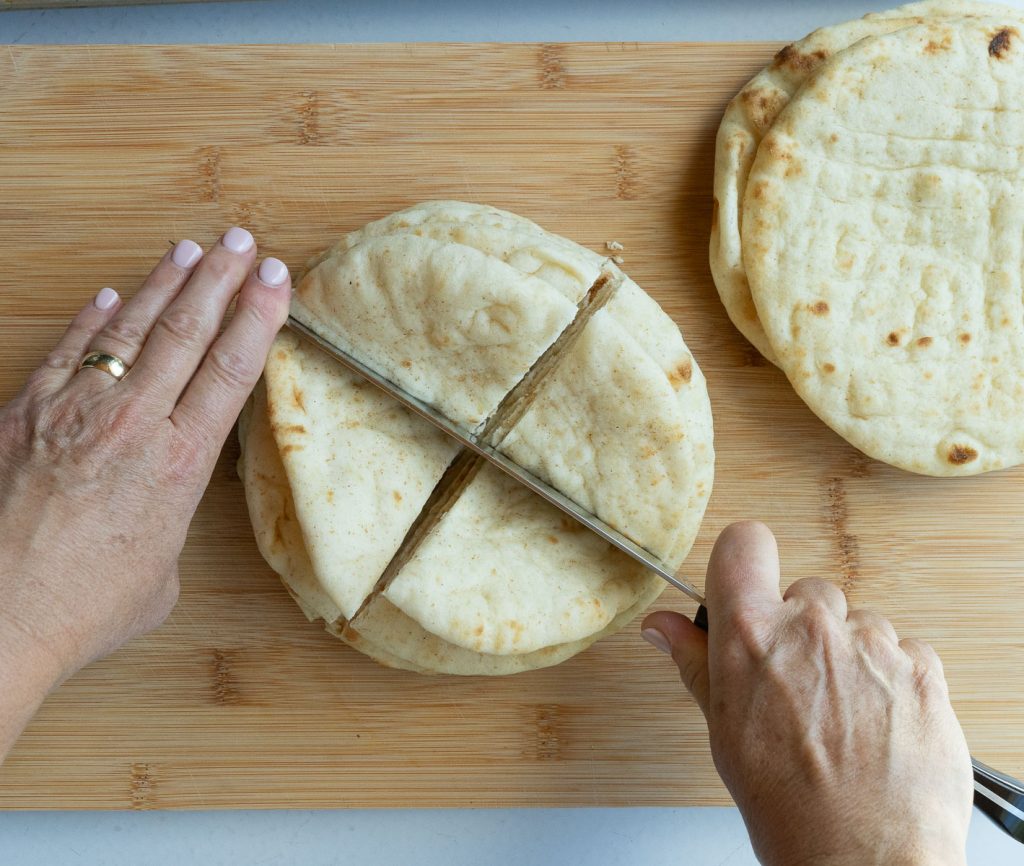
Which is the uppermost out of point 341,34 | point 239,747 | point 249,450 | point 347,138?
point 341,34

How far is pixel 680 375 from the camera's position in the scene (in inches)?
99.2

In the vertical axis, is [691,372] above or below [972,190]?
below

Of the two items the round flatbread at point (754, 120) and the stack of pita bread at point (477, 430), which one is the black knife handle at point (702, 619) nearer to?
the stack of pita bread at point (477, 430)

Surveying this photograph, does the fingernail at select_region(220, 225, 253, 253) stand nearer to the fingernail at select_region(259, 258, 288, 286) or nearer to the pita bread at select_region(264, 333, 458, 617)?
the fingernail at select_region(259, 258, 288, 286)

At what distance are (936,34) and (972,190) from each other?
443 millimetres

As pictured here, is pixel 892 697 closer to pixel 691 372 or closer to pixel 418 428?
pixel 691 372

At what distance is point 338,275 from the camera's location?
2461 millimetres

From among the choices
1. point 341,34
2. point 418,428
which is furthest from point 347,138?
point 418,428

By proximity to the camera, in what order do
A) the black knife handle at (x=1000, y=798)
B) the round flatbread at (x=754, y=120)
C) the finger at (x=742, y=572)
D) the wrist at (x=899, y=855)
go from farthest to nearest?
the round flatbread at (x=754, y=120), the black knife handle at (x=1000, y=798), the finger at (x=742, y=572), the wrist at (x=899, y=855)

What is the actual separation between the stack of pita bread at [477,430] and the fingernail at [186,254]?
1.01ft

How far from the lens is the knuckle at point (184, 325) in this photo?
7.92 feet

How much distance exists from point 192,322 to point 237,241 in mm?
284

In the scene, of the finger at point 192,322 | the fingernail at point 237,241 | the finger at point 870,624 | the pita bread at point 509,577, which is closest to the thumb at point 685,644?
the pita bread at point 509,577

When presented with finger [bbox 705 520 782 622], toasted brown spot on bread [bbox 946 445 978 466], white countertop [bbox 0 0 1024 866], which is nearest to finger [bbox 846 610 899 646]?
finger [bbox 705 520 782 622]
